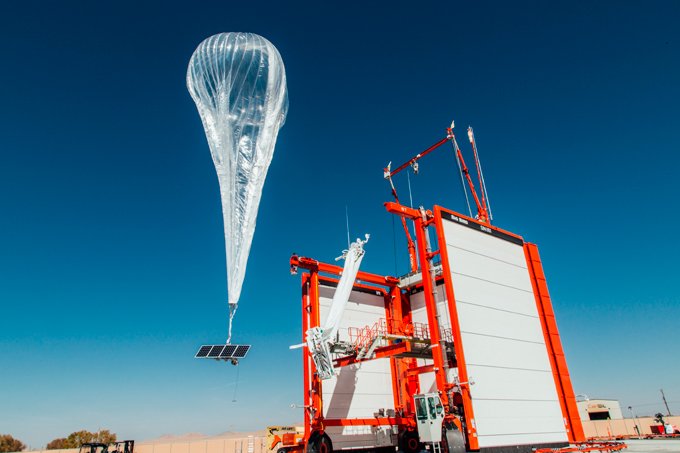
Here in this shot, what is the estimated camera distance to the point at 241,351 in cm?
1464

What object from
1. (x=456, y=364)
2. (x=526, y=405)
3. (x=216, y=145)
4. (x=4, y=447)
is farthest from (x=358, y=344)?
(x=4, y=447)

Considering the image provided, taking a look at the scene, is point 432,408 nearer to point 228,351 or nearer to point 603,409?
point 228,351

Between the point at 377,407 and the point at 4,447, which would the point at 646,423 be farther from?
the point at 4,447

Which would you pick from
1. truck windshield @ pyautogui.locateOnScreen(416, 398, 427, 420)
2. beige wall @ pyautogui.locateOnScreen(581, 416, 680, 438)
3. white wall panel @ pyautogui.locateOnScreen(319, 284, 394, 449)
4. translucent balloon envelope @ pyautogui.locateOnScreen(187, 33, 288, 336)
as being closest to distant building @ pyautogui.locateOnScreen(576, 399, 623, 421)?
beige wall @ pyautogui.locateOnScreen(581, 416, 680, 438)

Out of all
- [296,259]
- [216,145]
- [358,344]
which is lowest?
[358,344]

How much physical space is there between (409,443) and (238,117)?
24185 mm

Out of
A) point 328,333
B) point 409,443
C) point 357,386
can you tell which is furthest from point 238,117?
point 409,443

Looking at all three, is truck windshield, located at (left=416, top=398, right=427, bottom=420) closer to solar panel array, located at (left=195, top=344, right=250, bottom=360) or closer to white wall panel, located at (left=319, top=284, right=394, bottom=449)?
white wall panel, located at (left=319, top=284, right=394, bottom=449)

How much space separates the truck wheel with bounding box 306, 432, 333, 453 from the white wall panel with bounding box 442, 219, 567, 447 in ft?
29.3

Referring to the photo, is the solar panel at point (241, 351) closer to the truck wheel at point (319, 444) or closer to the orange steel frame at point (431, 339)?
the orange steel frame at point (431, 339)

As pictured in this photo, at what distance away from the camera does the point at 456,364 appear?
23.6 m

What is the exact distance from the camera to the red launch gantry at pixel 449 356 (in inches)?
859

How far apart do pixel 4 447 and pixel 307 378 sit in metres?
77.9

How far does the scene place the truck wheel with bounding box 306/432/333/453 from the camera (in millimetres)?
24547
